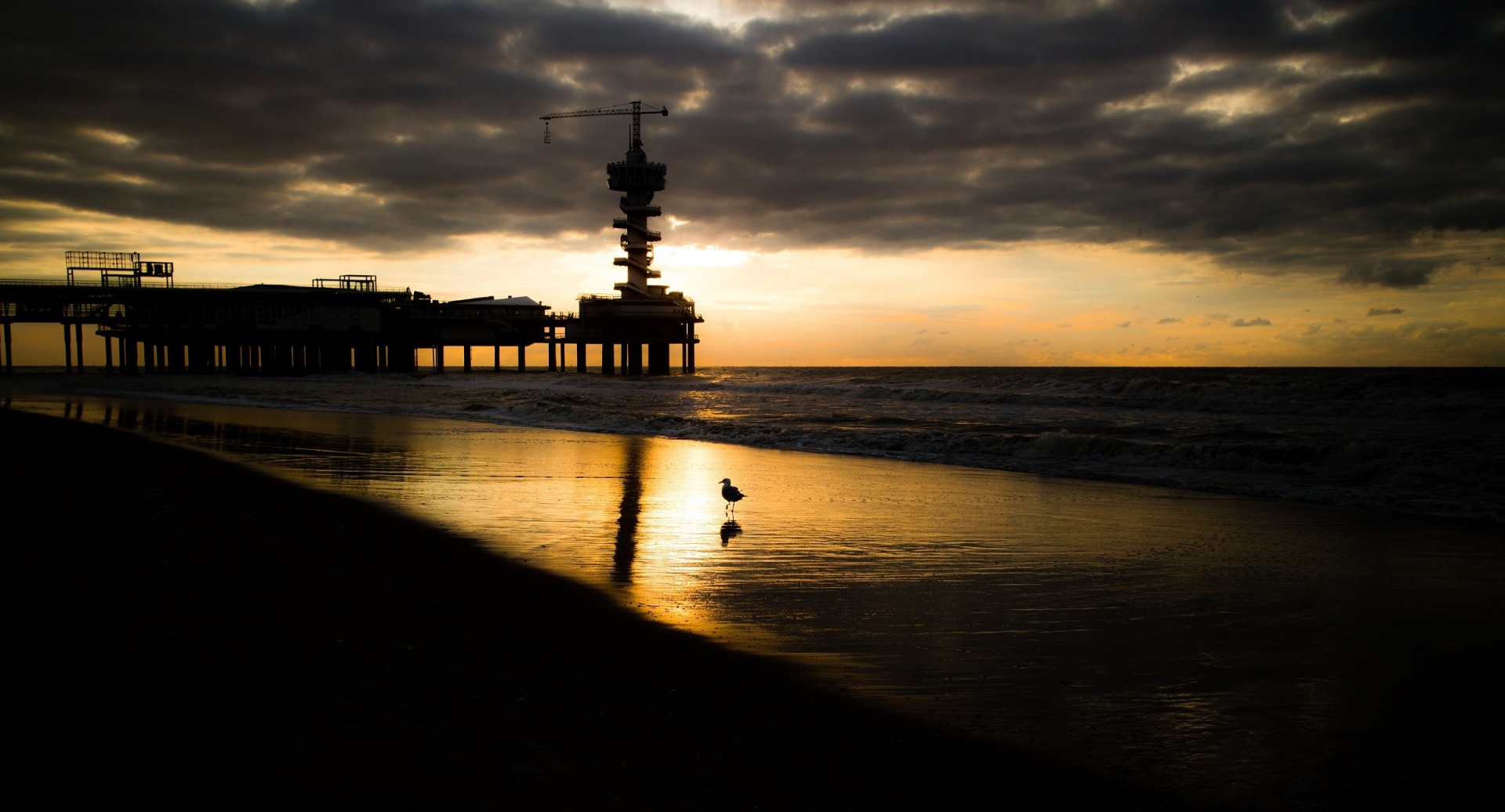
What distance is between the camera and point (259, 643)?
4242 mm

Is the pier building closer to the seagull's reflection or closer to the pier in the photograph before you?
the pier

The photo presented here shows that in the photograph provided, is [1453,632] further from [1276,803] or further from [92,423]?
[92,423]

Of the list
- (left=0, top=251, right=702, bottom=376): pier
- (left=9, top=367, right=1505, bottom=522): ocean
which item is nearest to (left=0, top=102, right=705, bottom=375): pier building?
(left=0, top=251, right=702, bottom=376): pier

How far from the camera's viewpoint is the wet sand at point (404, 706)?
9.56 feet

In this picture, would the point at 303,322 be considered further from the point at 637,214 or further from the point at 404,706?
the point at 404,706

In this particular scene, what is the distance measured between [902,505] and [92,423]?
2000 centimetres

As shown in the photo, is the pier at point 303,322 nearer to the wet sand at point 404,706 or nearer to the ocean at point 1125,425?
the ocean at point 1125,425

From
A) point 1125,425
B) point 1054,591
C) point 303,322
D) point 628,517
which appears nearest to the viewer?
point 1054,591

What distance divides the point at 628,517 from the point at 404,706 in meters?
5.66

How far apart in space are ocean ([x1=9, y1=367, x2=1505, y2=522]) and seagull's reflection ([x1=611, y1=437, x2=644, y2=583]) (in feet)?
16.4

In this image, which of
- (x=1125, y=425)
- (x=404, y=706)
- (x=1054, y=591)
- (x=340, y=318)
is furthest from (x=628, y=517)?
(x=340, y=318)

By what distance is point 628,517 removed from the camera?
30.5ft

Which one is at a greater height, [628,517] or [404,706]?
[404,706]

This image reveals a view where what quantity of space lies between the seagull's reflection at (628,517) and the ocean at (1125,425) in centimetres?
501
